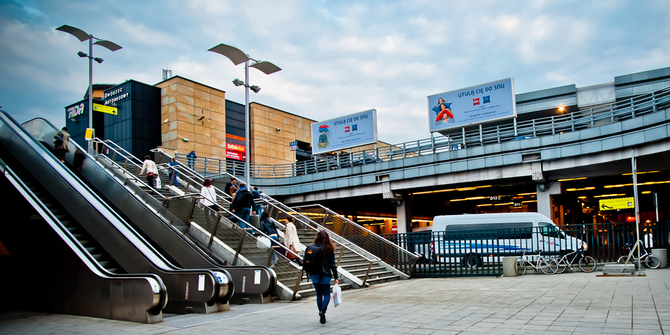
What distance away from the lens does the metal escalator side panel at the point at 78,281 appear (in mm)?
8117

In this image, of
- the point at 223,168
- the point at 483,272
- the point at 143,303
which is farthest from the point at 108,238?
the point at 223,168

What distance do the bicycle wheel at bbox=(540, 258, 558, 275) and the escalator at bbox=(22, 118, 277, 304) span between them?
32.1 ft

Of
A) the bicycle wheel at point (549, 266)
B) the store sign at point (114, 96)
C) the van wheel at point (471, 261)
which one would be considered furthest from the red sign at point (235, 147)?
the bicycle wheel at point (549, 266)

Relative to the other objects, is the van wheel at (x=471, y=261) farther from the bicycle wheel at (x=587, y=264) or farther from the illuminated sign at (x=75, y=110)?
the illuminated sign at (x=75, y=110)

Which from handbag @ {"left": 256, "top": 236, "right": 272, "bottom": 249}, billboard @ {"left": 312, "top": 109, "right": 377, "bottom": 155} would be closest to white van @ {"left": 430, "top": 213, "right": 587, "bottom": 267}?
handbag @ {"left": 256, "top": 236, "right": 272, "bottom": 249}

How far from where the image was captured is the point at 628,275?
13.4m

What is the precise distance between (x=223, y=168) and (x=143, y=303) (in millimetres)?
27096

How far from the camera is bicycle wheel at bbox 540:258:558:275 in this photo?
51.2 ft

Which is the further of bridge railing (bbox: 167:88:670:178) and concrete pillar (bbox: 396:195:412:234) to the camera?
concrete pillar (bbox: 396:195:412:234)

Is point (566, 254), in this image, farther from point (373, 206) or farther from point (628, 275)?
point (373, 206)

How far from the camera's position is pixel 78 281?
908cm

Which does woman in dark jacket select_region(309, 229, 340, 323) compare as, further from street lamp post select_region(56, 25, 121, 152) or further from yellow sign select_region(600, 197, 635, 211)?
yellow sign select_region(600, 197, 635, 211)

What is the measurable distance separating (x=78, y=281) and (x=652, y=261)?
16.4 metres

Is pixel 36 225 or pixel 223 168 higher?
pixel 223 168
